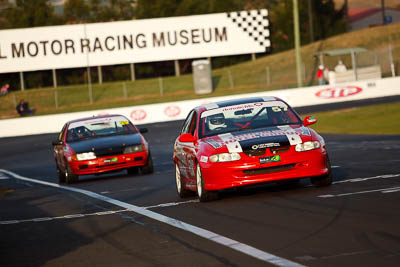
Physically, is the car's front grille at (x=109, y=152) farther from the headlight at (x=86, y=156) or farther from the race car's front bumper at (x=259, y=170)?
the race car's front bumper at (x=259, y=170)

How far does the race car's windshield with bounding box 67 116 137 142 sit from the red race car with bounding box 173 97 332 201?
766 cm

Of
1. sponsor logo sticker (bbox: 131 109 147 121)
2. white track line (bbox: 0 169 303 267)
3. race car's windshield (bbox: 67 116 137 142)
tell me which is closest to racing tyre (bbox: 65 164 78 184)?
race car's windshield (bbox: 67 116 137 142)

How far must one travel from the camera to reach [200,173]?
12.1 m

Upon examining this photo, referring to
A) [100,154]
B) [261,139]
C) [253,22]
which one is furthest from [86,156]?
[253,22]

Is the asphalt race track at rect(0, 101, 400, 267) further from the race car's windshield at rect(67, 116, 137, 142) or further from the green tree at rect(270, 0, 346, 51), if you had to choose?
the green tree at rect(270, 0, 346, 51)

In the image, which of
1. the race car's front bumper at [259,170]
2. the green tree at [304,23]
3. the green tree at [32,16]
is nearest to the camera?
the race car's front bumper at [259,170]

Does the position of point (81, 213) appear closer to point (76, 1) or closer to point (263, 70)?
point (263, 70)

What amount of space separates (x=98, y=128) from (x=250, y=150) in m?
9.53

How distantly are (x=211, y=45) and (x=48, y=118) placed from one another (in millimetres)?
24922

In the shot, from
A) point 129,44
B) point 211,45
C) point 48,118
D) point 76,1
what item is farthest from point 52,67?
point 76,1

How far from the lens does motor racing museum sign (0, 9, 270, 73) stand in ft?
214

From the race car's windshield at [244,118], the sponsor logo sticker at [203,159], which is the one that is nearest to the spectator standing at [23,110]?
the race car's windshield at [244,118]

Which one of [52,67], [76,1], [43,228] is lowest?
[43,228]

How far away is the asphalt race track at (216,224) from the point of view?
7.61 m
